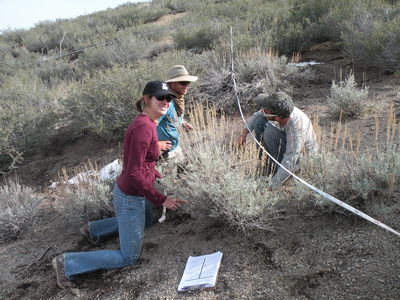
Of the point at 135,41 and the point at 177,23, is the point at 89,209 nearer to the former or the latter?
the point at 135,41

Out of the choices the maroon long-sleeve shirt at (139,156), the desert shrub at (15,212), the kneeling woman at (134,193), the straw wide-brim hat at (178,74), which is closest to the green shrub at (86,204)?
the desert shrub at (15,212)

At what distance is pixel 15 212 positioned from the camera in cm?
413

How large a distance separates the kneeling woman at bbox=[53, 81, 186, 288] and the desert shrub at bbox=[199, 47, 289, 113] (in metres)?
3.23

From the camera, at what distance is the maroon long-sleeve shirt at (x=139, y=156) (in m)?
2.69

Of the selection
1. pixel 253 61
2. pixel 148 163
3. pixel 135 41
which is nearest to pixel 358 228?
pixel 148 163

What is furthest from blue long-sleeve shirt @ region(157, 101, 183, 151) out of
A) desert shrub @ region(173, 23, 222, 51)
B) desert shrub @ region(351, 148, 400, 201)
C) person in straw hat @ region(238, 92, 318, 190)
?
desert shrub @ region(173, 23, 222, 51)

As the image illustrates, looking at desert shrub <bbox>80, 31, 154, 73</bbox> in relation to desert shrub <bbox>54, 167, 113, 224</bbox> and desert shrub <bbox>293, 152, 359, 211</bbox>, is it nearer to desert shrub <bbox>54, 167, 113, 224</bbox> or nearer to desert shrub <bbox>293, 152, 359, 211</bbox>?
desert shrub <bbox>54, 167, 113, 224</bbox>

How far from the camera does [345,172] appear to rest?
10.2 feet

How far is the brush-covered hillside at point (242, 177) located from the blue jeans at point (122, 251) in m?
0.11

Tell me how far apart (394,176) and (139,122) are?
2020 millimetres

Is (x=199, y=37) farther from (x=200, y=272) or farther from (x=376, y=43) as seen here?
(x=200, y=272)

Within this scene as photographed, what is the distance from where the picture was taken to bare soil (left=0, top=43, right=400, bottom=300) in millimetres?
2428

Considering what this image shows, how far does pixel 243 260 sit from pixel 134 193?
0.99 meters

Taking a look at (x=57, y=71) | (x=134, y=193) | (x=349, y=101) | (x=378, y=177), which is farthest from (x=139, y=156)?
(x=57, y=71)
